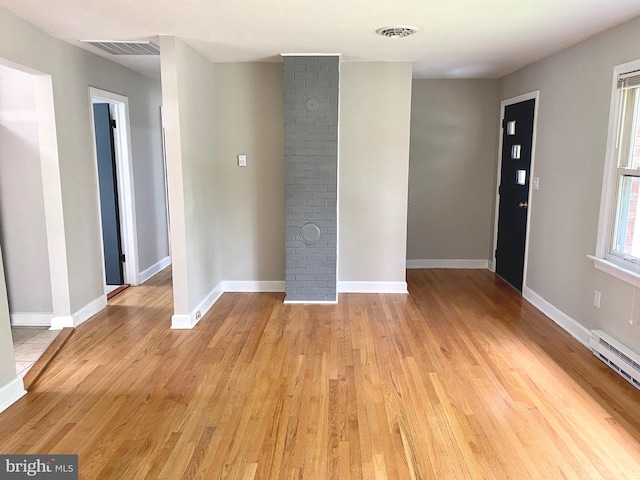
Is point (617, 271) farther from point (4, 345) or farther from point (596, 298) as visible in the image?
point (4, 345)

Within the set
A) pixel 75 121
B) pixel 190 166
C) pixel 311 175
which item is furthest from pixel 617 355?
pixel 75 121

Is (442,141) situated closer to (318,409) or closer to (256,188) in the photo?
(256,188)

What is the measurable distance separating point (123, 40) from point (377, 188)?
8.70ft

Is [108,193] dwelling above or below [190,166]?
below

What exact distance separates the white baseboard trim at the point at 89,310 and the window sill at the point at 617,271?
13.7ft

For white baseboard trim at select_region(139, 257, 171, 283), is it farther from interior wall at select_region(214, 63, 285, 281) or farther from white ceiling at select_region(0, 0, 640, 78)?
white ceiling at select_region(0, 0, 640, 78)

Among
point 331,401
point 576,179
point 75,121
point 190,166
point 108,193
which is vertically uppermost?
point 75,121

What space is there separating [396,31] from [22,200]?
10.6ft

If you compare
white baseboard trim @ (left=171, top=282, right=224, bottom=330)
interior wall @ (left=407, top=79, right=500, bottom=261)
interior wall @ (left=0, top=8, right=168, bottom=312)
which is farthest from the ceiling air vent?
white baseboard trim @ (left=171, top=282, right=224, bottom=330)

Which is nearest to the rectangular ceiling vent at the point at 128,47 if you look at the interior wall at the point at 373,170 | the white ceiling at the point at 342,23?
the white ceiling at the point at 342,23

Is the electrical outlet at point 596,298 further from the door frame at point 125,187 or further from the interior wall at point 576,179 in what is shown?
the door frame at point 125,187

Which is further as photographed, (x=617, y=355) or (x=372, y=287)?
(x=372, y=287)

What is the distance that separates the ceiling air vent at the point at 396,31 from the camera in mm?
3262

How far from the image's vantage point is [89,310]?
13.8ft
